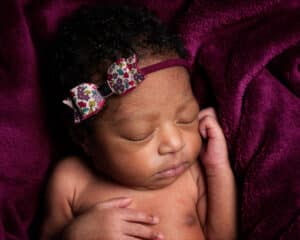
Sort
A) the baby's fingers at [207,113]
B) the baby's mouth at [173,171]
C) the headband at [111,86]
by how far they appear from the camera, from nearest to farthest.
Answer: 1. the headband at [111,86]
2. the baby's mouth at [173,171]
3. the baby's fingers at [207,113]

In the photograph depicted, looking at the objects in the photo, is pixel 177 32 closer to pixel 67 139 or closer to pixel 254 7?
pixel 254 7

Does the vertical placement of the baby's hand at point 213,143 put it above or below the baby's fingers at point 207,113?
below

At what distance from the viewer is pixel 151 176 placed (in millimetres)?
1319

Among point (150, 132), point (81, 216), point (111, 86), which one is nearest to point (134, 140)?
point (150, 132)

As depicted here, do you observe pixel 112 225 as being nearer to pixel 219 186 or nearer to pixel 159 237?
pixel 159 237

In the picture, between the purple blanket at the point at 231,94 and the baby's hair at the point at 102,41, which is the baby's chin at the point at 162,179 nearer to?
the purple blanket at the point at 231,94

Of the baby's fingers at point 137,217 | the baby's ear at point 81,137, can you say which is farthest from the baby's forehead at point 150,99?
the baby's fingers at point 137,217

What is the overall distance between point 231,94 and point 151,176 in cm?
32

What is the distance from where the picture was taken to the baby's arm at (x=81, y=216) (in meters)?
1.30

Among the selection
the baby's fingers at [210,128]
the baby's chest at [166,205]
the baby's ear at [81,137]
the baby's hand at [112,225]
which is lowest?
the baby's chest at [166,205]

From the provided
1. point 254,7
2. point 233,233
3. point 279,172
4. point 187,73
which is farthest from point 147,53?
point 233,233

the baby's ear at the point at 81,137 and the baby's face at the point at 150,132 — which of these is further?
the baby's ear at the point at 81,137

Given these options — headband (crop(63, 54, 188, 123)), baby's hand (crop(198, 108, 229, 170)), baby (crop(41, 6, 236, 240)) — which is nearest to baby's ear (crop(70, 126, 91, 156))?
baby (crop(41, 6, 236, 240))

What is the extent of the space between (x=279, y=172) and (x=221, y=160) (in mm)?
186
